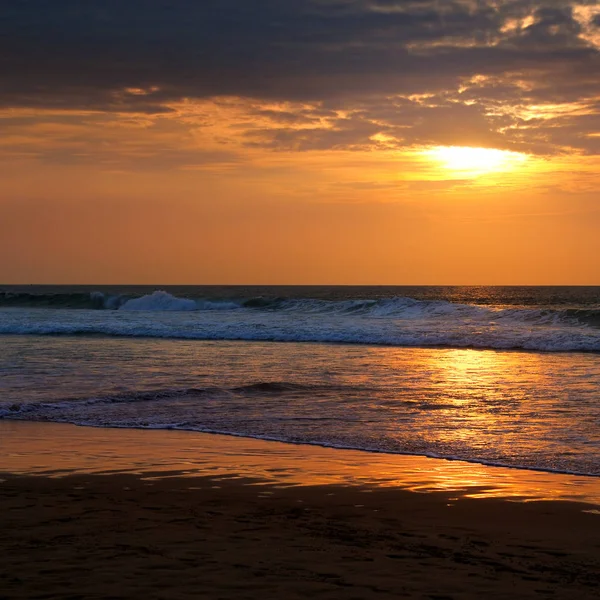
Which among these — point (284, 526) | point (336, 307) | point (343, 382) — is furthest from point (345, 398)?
point (336, 307)

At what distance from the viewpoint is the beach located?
17.4 ft

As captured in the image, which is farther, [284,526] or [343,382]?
[343,382]

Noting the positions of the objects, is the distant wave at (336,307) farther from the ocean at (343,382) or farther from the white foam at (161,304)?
the ocean at (343,382)

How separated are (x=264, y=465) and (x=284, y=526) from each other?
247 centimetres

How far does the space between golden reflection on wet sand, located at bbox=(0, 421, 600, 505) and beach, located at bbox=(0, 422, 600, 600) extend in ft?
0.10

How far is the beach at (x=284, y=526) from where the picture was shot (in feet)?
17.4

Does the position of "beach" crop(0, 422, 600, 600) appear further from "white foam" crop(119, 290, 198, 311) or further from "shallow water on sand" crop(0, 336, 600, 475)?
"white foam" crop(119, 290, 198, 311)

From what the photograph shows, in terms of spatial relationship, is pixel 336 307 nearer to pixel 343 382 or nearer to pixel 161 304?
pixel 161 304

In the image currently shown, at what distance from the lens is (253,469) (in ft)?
29.2

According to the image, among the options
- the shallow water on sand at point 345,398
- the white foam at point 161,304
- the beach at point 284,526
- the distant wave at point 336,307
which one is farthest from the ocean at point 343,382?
the white foam at point 161,304

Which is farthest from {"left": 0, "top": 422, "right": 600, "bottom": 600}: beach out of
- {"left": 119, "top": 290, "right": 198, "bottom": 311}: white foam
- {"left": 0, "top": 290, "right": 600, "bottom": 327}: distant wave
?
{"left": 119, "top": 290, "right": 198, "bottom": 311}: white foam

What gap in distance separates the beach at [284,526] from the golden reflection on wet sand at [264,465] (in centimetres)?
3

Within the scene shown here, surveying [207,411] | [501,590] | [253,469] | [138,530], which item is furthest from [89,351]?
[501,590]

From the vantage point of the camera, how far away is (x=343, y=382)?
666 inches
